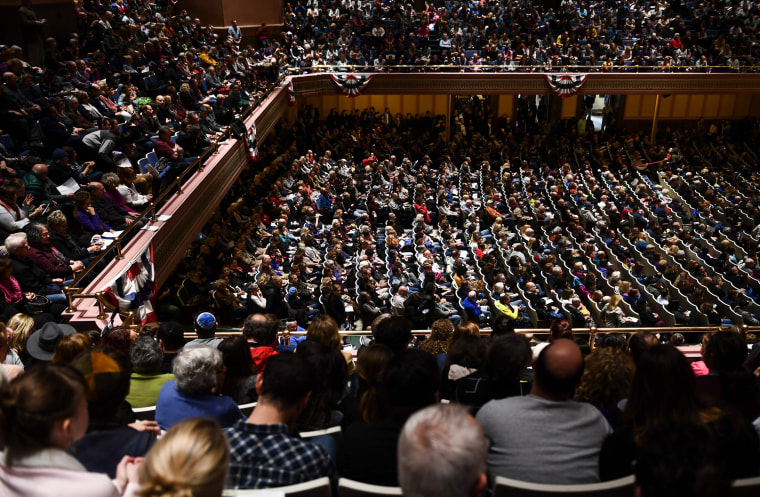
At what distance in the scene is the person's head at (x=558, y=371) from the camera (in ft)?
8.48

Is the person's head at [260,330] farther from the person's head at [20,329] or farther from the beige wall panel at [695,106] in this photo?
the beige wall panel at [695,106]

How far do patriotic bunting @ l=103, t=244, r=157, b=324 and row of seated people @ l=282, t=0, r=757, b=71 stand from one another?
14600 mm

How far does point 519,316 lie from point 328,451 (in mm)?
7739

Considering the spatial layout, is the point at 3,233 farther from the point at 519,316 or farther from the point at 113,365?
the point at 519,316

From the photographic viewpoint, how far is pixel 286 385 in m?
2.60

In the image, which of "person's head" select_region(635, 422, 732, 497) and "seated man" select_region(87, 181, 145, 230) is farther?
"seated man" select_region(87, 181, 145, 230)

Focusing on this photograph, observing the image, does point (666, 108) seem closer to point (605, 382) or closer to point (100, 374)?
point (605, 382)

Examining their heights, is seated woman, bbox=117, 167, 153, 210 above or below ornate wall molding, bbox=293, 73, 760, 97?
A: above

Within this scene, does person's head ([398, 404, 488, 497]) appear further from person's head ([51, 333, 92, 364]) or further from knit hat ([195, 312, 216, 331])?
knit hat ([195, 312, 216, 331])

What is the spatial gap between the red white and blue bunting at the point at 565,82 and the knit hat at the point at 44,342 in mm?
18978

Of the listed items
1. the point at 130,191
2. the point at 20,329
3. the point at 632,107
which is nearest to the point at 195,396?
the point at 20,329

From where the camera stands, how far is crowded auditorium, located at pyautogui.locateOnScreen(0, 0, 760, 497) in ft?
7.82

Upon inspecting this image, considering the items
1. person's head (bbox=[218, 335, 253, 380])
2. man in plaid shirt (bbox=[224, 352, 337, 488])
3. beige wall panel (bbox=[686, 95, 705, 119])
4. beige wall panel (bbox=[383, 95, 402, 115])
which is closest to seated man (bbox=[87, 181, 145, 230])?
person's head (bbox=[218, 335, 253, 380])

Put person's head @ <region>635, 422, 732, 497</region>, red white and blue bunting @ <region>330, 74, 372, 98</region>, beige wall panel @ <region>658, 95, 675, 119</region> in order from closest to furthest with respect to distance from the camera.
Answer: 1. person's head @ <region>635, 422, 732, 497</region>
2. red white and blue bunting @ <region>330, 74, 372, 98</region>
3. beige wall panel @ <region>658, 95, 675, 119</region>
